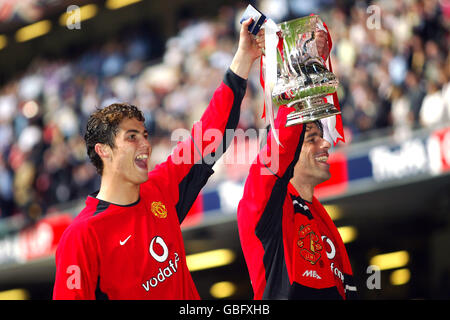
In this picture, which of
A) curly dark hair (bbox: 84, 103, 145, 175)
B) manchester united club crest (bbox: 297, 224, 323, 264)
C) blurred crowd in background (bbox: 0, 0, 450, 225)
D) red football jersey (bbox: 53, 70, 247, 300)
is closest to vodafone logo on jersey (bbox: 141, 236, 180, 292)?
red football jersey (bbox: 53, 70, 247, 300)

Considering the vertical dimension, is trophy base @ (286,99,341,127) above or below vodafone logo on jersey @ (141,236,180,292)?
above

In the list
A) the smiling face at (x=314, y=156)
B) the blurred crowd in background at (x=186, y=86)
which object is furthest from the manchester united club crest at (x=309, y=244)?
the blurred crowd in background at (x=186, y=86)

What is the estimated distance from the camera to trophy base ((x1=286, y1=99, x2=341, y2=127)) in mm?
2543

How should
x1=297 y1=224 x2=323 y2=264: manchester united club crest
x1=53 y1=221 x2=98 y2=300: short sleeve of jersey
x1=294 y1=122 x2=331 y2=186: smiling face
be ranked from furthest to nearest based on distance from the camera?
x1=294 y1=122 x2=331 y2=186: smiling face
x1=297 y1=224 x2=323 y2=264: manchester united club crest
x1=53 y1=221 x2=98 y2=300: short sleeve of jersey

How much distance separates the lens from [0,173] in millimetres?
10625

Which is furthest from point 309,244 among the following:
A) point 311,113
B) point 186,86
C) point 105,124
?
point 186,86

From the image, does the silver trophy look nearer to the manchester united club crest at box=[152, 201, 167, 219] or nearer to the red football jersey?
the red football jersey

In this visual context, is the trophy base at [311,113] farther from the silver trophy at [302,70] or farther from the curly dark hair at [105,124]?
the curly dark hair at [105,124]

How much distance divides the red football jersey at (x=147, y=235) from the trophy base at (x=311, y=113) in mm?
216

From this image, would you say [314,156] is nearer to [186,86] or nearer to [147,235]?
[147,235]

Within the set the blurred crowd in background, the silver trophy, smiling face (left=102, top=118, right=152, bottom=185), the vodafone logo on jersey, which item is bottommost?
the vodafone logo on jersey

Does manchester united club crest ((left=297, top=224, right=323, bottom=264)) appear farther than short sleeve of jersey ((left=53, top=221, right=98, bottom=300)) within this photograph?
Yes

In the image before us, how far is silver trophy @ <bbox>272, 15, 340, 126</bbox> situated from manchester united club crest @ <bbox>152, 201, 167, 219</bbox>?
0.53 metres

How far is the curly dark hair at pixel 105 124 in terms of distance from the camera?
8.39ft
